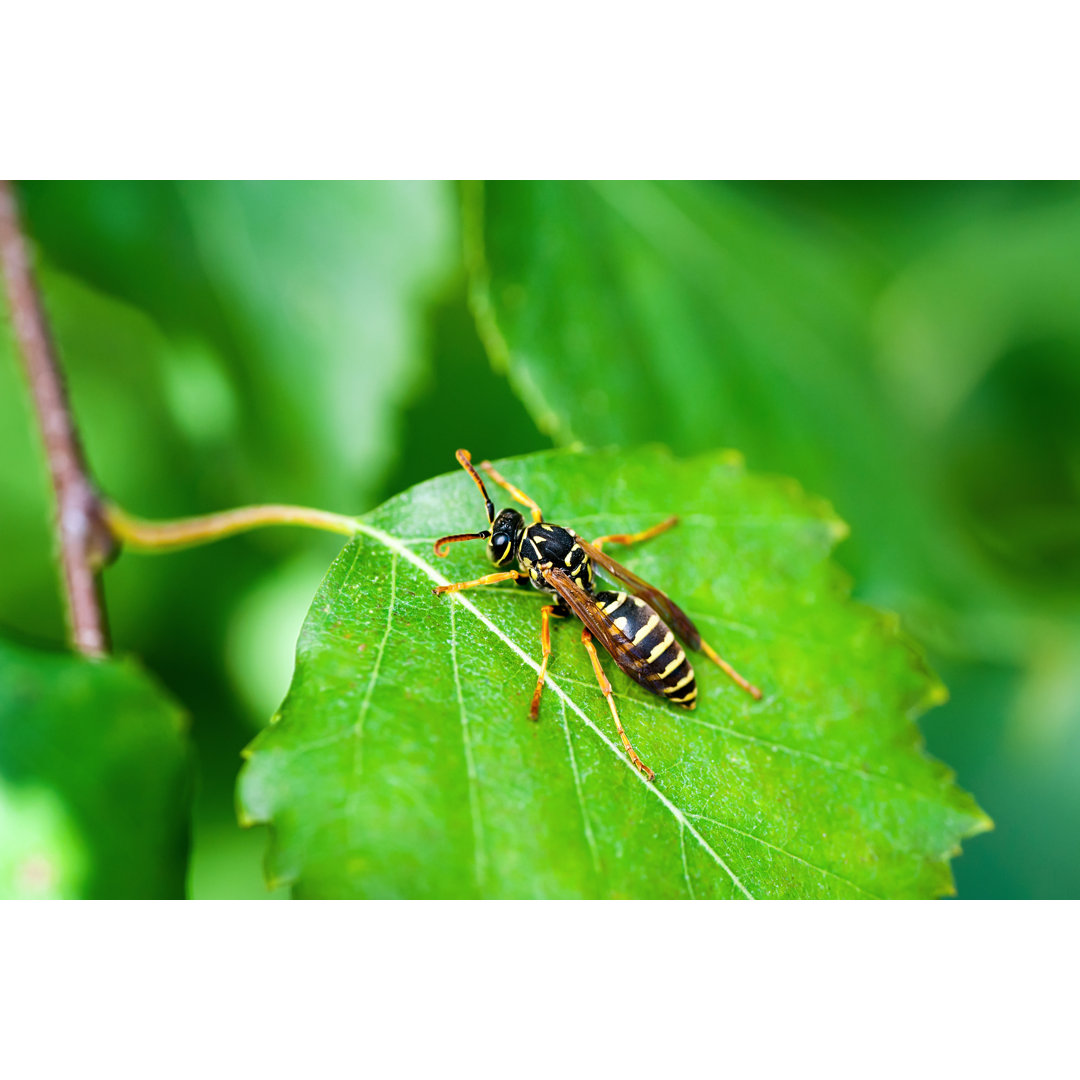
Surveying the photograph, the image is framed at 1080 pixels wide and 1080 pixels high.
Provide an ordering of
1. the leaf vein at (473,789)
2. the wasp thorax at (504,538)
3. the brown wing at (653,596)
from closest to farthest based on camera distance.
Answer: the leaf vein at (473,789), the wasp thorax at (504,538), the brown wing at (653,596)

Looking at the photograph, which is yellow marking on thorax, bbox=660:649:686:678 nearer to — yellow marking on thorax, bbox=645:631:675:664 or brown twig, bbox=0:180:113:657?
yellow marking on thorax, bbox=645:631:675:664

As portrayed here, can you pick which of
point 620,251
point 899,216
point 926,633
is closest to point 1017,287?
point 899,216

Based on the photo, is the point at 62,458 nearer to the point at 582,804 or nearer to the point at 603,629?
the point at 603,629

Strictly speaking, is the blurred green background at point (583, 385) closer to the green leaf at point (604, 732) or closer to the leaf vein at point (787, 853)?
the green leaf at point (604, 732)

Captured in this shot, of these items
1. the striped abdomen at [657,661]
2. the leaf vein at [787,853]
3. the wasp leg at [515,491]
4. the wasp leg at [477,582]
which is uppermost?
the wasp leg at [515,491]

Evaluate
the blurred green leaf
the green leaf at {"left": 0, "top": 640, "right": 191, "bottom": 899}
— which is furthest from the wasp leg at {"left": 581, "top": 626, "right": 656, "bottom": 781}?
the blurred green leaf

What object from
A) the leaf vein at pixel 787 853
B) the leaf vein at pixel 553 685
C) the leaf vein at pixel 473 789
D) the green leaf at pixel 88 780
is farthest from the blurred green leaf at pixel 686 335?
the green leaf at pixel 88 780
